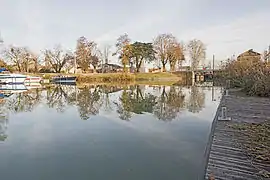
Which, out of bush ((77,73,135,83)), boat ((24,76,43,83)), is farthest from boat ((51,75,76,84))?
boat ((24,76,43,83))

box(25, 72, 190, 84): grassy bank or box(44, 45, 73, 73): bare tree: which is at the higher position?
box(44, 45, 73, 73): bare tree

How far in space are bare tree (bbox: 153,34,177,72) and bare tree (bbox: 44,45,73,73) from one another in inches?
644

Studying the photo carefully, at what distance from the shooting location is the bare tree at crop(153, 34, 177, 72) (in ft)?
133

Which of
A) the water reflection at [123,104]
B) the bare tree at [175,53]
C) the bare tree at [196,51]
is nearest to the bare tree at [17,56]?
the bare tree at [175,53]

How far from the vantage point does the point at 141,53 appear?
40000 mm

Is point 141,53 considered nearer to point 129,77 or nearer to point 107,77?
point 129,77

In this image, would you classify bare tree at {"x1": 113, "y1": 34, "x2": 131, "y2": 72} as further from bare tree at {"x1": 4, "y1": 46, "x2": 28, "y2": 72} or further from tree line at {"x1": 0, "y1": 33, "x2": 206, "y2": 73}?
bare tree at {"x1": 4, "y1": 46, "x2": 28, "y2": 72}

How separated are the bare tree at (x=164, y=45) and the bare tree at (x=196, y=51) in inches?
188

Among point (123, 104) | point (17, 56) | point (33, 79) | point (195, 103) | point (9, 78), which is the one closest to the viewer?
point (195, 103)

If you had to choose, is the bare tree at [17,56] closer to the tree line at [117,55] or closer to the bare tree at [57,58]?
the tree line at [117,55]

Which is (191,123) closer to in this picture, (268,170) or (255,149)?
(255,149)

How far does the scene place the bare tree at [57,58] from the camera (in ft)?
145

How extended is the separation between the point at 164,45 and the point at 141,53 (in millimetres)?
4375

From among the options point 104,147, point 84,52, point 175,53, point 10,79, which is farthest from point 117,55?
point 104,147
